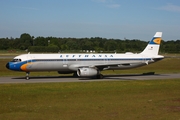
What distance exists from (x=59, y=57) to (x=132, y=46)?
101455 millimetres

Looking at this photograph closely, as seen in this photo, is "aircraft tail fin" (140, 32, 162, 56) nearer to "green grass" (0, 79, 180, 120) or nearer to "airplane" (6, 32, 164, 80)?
"airplane" (6, 32, 164, 80)

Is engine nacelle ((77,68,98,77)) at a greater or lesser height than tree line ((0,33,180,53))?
greater

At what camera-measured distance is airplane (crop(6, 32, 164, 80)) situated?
120 ft

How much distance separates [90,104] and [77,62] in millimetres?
19608

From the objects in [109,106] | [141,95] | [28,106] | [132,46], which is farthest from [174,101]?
[132,46]

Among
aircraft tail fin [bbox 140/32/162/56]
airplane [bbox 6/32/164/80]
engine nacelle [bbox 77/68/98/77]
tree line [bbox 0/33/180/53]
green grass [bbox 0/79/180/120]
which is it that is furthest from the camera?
tree line [bbox 0/33/180/53]

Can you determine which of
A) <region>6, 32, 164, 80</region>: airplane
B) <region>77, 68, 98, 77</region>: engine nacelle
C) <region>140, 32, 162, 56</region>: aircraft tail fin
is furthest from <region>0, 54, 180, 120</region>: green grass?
<region>140, 32, 162, 56</region>: aircraft tail fin

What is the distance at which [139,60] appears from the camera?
4178cm

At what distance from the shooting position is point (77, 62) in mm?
38625

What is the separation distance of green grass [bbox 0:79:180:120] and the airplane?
10531 millimetres

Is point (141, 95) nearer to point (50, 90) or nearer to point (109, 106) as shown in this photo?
point (109, 106)

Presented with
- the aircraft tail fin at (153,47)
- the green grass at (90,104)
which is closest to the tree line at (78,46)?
→ the aircraft tail fin at (153,47)

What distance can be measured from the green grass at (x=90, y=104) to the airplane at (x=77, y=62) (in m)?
10.5

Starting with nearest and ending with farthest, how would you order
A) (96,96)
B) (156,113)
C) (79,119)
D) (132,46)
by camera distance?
(79,119) < (156,113) < (96,96) < (132,46)
